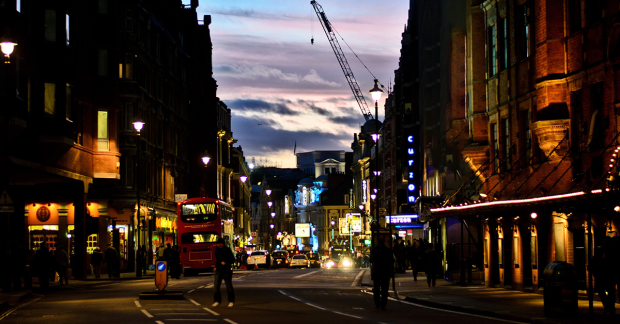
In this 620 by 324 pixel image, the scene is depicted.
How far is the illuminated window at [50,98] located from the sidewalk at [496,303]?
17.9 meters

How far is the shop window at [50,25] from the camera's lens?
137 feet

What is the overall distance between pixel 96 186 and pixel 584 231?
36.6 meters

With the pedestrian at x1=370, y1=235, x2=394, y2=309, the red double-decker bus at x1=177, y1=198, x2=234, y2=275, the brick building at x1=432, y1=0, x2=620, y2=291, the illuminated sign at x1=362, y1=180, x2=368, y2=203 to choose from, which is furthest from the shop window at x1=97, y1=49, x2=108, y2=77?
the illuminated sign at x1=362, y1=180, x2=368, y2=203

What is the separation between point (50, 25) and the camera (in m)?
41.9

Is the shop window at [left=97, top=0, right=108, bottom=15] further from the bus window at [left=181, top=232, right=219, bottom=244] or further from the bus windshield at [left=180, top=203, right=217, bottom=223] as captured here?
the bus window at [left=181, top=232, right=219, bottom=244]

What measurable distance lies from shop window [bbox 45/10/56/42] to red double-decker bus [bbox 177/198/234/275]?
47.9ft

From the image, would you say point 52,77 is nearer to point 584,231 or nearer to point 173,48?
point 584,231

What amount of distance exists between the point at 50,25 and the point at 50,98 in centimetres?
371

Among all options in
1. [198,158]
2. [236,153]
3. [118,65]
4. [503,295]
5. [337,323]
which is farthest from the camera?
[236,153]

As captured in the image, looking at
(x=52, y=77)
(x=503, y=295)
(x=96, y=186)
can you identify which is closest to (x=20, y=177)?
(x=52, y=77)

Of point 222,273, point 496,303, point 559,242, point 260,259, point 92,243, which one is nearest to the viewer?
point 496,303

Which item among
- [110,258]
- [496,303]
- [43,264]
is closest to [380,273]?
[496,303]

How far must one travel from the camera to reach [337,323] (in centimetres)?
1884

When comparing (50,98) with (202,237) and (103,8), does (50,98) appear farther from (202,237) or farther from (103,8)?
(103,8)
